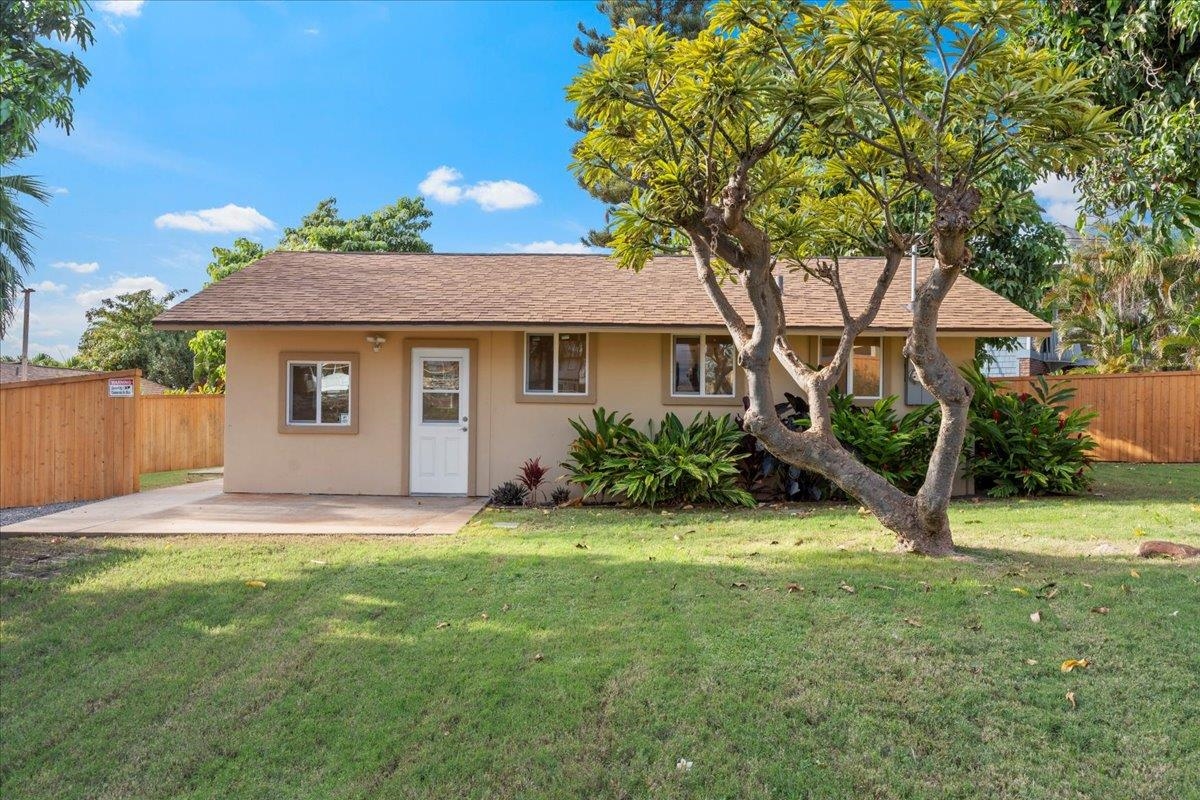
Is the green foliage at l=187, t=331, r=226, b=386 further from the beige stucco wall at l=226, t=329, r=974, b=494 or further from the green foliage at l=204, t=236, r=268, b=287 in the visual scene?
the beige stucco wall at l=226, t=329, r=974, b=494

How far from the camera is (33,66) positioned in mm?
7324

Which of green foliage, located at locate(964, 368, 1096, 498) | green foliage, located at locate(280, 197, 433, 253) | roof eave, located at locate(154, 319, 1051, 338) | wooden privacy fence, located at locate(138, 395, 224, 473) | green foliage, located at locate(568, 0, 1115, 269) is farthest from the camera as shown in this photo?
green foliage, located at locate(280, 197, 433, 253)

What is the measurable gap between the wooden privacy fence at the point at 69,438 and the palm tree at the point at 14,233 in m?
7.12

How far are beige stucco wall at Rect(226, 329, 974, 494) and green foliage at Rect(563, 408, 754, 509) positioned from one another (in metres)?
0.57

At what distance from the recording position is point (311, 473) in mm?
10562

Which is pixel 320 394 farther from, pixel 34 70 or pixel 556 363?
pixel 34 70

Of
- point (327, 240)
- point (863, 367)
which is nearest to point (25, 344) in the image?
point (327, 240)

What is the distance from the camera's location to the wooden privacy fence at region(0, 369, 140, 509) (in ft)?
31.0

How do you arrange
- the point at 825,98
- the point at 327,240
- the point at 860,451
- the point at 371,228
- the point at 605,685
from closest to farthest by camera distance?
the point at 605,685 < the point at 825,98 < the point at 860,451 < the point at 327,240 < the point at 371,228

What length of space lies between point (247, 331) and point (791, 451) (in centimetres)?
874

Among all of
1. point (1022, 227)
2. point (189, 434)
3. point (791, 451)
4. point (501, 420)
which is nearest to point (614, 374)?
point (501, 420)

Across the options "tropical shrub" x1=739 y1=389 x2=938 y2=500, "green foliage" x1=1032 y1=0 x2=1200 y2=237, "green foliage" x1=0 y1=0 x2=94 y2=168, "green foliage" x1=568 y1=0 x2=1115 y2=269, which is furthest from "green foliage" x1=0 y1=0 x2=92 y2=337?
"green foliage" x1=1032 y1=0 x2=1200 y2=237

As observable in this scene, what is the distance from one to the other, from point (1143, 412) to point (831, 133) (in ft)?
45.7

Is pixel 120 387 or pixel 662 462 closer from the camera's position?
pixel 662 462
